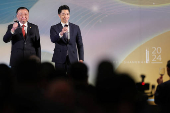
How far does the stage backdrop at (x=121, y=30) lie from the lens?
4.76 m

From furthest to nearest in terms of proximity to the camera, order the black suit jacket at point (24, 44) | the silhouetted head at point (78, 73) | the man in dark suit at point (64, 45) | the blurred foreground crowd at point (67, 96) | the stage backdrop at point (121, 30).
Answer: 1. the stage backdrop at point (121, 30)
2. the man in dark suit at point (64, 45)
3. the black suit jacket at point (24, 44)
4. the silhouetted head at point (78, 73)
5. the blurred foreground crowd at point (67, 96)

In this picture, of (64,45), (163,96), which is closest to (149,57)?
(64,45)

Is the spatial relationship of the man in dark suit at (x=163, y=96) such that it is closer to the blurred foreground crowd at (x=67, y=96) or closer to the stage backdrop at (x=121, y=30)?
the blurred foreground crowd at (x=67, y=96)

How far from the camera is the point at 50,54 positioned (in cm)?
476

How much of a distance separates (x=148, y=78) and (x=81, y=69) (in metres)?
3.05

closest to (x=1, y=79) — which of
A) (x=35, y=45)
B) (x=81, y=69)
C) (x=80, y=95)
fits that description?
(x=80, y=95)

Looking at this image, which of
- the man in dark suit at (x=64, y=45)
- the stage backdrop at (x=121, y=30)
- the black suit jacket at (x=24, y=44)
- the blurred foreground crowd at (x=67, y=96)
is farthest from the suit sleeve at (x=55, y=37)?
the blurred foreground crowd at (x=67, y=96)

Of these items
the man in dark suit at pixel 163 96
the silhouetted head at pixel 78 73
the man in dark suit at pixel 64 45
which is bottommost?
the man in dark suit at pixel 163 96

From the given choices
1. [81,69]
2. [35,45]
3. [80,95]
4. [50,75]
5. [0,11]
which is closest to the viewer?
[80,95]

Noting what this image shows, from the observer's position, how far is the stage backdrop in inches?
187

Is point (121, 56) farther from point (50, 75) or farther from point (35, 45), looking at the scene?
point (50, 75)

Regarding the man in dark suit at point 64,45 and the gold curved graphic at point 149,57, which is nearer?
the man in dark suit at point 64,45

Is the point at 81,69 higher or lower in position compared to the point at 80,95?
higher

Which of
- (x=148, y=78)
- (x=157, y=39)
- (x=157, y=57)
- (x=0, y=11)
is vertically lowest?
(x=148, y=78)
